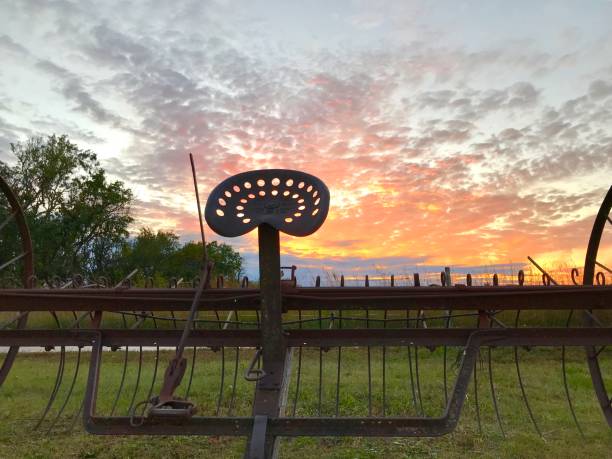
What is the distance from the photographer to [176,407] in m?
2.17

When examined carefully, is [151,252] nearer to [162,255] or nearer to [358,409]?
[162,255]

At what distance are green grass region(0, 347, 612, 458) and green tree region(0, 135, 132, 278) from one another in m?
25.8

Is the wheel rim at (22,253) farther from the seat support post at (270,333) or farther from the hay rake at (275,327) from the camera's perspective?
the seat support post at (270,333)

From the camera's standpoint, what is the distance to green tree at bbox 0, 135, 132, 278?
106 ft

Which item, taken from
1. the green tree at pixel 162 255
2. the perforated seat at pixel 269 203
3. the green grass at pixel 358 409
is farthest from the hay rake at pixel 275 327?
the green tree at pixel 162 255

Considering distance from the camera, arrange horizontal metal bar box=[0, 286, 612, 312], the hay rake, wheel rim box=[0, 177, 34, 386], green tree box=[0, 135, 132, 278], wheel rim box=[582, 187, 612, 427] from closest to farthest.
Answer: the hay rake
horizontal metal bar box=[0, 286, 612, 312]
wheel rim box=[582, 187, 612, 427]
wheel rim box=[0, 177, 34, 386]
green tree box=[0, 135, 132, 278]

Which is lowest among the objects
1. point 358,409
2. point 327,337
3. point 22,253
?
point 358,409

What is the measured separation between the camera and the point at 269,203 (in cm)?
231

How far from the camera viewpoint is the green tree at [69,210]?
32281mm

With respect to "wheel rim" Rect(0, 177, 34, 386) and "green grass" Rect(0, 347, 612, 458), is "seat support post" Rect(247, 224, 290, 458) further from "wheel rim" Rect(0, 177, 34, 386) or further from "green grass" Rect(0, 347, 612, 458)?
"wheel rim" Rect(0, 177, 34, 386)

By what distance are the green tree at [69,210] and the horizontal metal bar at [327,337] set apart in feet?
104

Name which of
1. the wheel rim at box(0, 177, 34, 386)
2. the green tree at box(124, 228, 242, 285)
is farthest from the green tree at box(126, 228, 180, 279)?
the wheel rim at box(0, 177, 34, 386)

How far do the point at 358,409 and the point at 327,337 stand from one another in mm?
2703

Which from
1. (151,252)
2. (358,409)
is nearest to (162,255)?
(151,252)
